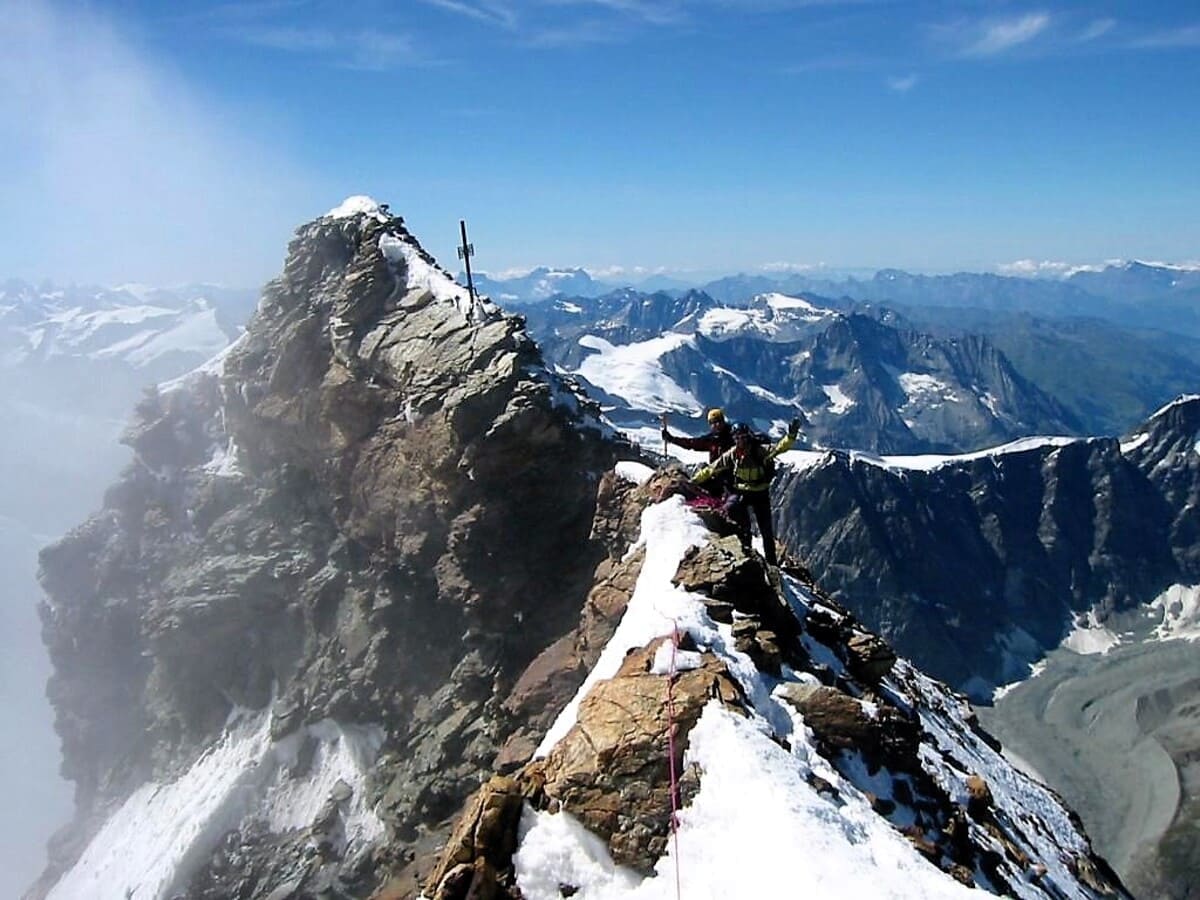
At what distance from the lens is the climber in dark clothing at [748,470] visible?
84.2 feet

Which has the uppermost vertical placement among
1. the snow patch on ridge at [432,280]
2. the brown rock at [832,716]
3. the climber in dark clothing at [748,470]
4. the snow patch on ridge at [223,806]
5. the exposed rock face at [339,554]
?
the snow patch on ridge at [432,280]

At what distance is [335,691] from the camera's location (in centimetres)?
6206

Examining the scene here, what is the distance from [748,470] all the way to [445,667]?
123ft

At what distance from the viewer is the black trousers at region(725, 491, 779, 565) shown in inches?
1027

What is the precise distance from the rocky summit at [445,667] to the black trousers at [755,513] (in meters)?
1.16

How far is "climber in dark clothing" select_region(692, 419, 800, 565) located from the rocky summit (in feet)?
4.51

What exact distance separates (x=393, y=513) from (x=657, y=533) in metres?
37.4

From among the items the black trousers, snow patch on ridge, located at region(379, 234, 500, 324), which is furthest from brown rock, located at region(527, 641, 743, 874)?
snow patch on ridge, located at region(379, 234, 500, 324)

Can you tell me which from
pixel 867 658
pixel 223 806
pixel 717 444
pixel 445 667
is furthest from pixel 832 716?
pixel 223 806

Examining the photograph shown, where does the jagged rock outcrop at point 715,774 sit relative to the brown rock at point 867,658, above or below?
above

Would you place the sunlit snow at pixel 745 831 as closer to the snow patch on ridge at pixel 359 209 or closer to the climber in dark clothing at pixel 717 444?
the climber in dark clothing at pixel 717 444

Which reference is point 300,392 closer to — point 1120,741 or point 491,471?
point 491,471

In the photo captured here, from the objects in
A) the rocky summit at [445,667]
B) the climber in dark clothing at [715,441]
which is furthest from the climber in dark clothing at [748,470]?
the rocky summit at [445,667]

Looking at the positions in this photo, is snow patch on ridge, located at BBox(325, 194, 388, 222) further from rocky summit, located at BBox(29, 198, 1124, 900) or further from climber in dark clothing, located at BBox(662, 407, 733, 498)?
climber in dark clothing, located at BBox(662, 407, 733, 498)
